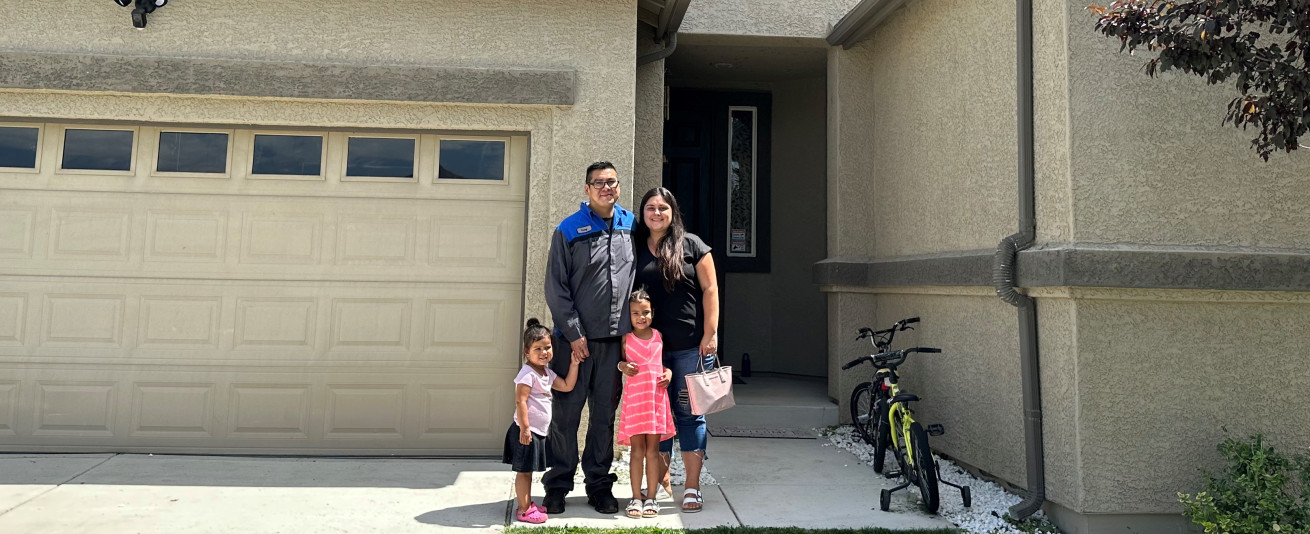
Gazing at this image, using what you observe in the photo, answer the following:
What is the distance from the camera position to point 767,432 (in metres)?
6.72

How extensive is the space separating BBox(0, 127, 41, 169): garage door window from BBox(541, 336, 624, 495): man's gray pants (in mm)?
3951

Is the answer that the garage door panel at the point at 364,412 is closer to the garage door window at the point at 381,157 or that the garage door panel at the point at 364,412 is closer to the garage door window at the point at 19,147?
the garage door window at the point at 381,157

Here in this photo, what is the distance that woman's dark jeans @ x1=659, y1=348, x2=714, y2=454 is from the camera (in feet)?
14.9

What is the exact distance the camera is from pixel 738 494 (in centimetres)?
495

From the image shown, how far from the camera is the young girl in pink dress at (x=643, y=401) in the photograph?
437 centimetres

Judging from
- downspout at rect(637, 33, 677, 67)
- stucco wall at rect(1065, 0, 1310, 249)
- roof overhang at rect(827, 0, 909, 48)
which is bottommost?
stucco wall at rect(1065, 0, 1310, 249)

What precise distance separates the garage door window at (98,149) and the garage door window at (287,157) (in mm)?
839

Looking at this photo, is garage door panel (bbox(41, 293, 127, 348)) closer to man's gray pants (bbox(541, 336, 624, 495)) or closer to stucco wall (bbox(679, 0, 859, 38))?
man's gray pants (bbox(541, 336, 624, 495))

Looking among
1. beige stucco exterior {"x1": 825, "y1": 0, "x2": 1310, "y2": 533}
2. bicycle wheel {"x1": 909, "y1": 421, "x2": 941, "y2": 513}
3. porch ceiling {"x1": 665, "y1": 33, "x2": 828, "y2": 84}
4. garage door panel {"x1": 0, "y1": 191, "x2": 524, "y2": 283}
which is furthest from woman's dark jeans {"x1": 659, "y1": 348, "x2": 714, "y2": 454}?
porch ceiling {"x1": 665, "y1": 33, "x2": 828, "y2": 84}

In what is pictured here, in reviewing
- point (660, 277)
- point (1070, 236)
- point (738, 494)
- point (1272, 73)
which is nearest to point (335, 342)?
point (660, 277)

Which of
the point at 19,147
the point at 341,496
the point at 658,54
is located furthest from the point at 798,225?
the point at 19,147

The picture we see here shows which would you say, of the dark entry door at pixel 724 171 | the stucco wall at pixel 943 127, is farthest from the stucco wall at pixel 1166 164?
the dark entry door at pixel 724 171

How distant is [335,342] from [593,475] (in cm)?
217

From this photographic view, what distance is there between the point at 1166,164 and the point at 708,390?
8.65 ft
